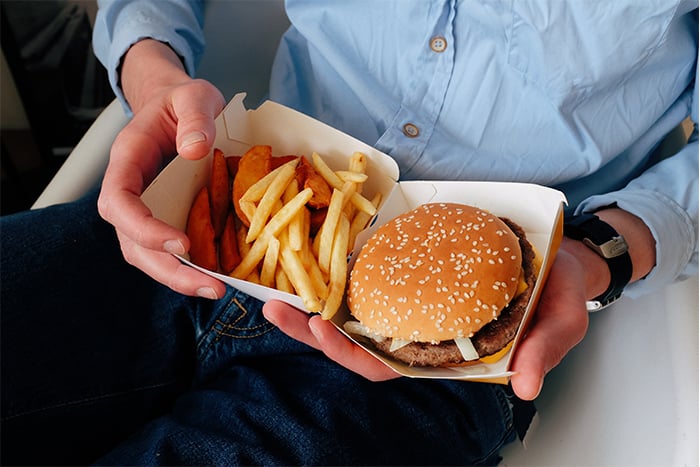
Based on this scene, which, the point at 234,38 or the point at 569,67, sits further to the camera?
the point at 234,38

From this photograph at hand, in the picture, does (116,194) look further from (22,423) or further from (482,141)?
(482,141)

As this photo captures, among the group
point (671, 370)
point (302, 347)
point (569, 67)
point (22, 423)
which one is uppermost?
point (569, 67)

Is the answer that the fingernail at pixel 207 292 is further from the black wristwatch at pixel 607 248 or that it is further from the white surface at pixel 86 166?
the black wristwatch at pixel 607 248

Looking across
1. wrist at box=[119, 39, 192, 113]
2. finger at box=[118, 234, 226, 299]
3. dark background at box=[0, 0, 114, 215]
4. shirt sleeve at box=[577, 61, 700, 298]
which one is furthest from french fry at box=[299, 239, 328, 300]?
dark background at box=[0, 0, 114, 215]

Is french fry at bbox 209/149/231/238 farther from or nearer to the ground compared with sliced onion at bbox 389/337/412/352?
farther from the ground

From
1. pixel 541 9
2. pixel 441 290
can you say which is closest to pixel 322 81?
pixel 541 9

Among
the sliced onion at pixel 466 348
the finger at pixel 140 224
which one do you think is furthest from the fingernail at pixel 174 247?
the sliced onion at pixel 466 348

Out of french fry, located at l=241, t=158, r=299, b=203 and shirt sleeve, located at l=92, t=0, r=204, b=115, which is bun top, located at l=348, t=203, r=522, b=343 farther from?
shirt sleeve, located at l=92, t=0, r=204, b=115
